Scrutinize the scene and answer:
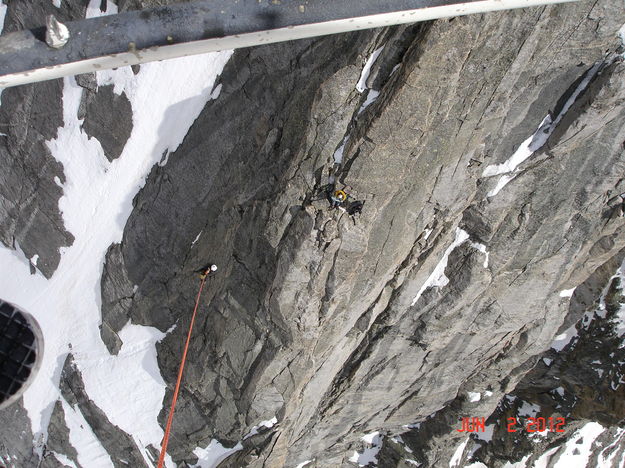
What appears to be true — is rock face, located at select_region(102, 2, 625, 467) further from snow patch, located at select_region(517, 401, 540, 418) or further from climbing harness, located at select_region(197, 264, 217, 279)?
snow patch, located at select_region(517, 401, 540, 418)

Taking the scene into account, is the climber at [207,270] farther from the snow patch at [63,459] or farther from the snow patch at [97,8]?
the snow patch at [63,459]

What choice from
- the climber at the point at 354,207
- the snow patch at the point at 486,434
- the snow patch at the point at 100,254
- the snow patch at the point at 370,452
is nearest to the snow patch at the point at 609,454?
the snow patch at the point at 486,434

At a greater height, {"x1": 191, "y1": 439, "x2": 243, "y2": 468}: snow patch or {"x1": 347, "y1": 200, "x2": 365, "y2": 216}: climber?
{"x1": 347, "y1": 200, "x2": 365, "y2": 216}: climber

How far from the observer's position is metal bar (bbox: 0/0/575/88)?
4.57m

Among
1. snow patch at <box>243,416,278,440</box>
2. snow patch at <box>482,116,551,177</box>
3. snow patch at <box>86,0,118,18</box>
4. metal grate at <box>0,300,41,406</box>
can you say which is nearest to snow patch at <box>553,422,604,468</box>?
snow patch at <box>243,416,278,440</box>

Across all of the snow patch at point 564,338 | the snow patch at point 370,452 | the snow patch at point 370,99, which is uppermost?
the snow patch at point 370,99

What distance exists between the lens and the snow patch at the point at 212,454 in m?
11.2

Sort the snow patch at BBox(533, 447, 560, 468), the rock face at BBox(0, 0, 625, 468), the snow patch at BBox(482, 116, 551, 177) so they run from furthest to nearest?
1. the snow patch at BBox(533, 447, 560, 468)
2. the snow patch at BBox(482, 116, 551, 177)
3. the rock face at BBox(0, 0, 625, 468)

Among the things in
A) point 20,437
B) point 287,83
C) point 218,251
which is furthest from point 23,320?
point 287,83

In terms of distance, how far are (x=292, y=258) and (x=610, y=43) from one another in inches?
264

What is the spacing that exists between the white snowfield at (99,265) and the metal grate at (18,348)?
0.82ft

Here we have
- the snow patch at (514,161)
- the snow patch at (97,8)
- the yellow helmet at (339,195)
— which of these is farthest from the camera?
the snow patch at (97,8)

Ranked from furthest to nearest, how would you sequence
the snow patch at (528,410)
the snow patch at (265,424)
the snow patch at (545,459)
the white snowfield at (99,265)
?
the snow patch at (545,459), the snow patch at (528,410), the snow patch at (265,424), the white snowfield at (99,265)

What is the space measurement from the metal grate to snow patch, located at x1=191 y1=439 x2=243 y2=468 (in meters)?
5.40
